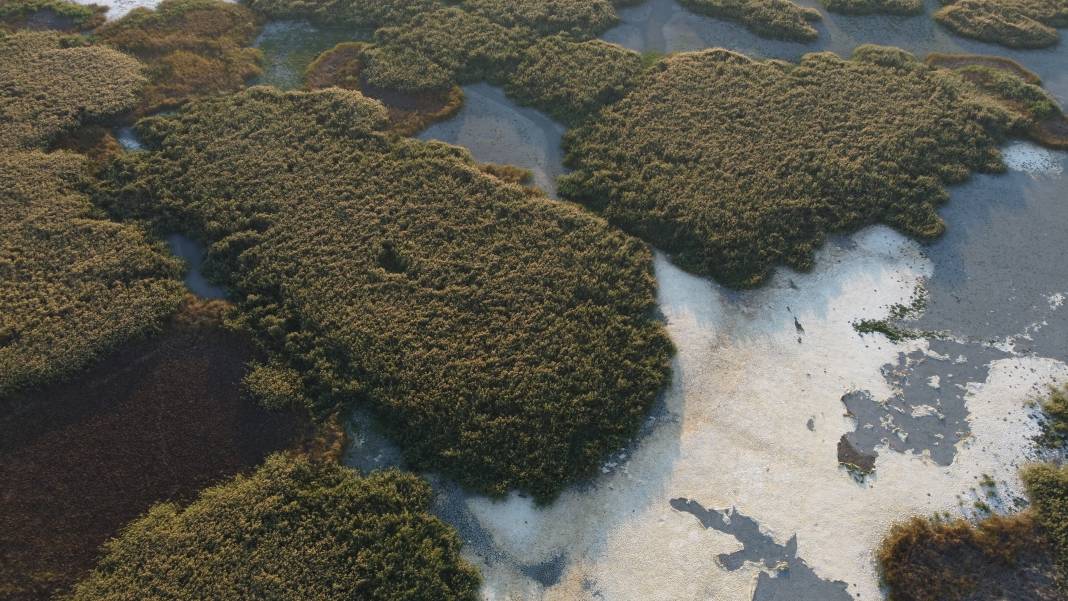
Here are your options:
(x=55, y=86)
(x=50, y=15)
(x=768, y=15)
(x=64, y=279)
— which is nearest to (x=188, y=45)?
(x=55, y=86)

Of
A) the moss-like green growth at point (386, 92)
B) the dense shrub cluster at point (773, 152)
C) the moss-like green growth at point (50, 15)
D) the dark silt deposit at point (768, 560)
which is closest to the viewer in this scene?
the dark silt deposit at point (768, 560)

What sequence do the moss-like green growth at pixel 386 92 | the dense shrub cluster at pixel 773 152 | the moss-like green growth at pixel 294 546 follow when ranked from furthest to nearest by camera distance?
the moss-like green growth at pixel 386 92 < the dense shrub cluster at pixel 773 152 < the moss-like green growth at pixel 294 546

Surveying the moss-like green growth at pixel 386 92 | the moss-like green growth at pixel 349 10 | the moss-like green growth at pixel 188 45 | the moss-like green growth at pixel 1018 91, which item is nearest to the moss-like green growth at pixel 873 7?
the moss-like green growth at pixel 1018 91

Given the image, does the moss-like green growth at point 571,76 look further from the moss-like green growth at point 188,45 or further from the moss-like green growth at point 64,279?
the moss-like green growth at point 64,279

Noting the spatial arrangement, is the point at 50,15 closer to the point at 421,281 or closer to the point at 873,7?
the point at 421,281

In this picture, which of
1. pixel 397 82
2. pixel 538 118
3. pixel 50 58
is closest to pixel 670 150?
pixel 538 118

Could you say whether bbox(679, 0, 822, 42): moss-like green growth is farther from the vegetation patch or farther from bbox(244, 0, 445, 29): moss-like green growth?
the vegetation patch
